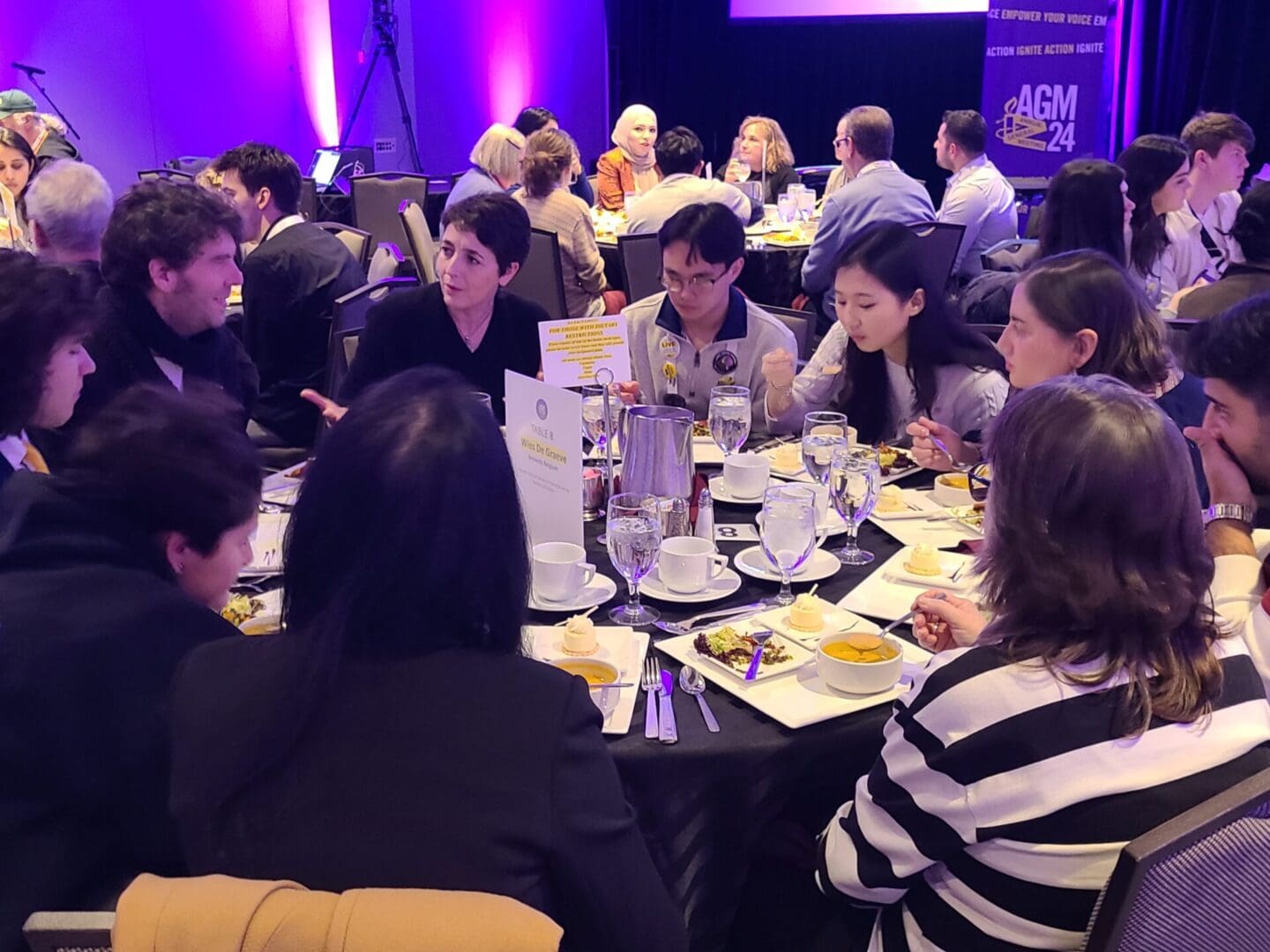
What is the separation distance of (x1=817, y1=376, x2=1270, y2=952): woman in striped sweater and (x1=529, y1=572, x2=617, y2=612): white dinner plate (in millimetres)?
642

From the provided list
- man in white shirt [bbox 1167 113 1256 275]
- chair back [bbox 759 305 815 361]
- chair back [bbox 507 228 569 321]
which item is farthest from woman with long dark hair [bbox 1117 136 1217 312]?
chair back [bbox 507 228 569 321]

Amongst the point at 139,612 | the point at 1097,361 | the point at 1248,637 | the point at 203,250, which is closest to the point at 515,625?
the point at 139,612

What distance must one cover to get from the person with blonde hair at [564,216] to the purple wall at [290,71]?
4931 millimetres

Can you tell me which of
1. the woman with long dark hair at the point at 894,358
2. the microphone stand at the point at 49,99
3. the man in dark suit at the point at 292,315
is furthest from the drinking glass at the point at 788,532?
the microphone stand at the point at 49,99

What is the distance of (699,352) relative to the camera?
312cm

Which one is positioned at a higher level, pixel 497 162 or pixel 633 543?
pixel 497 162

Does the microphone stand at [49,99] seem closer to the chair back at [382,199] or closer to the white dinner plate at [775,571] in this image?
Answer: the chair back at [382,199]

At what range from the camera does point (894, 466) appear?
2.38 m

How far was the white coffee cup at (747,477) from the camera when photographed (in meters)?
2.20

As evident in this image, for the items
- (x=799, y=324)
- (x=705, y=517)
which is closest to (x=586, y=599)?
(x=705, y=517)

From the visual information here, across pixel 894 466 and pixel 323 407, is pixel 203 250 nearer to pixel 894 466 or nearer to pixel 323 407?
pixel 323 407

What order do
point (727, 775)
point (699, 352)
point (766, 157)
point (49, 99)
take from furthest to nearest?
point (49, 99), point (766, 157), point (699, 352), point (727, 775)

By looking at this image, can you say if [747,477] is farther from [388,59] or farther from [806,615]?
[388,59]

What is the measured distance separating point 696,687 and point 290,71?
970cm
